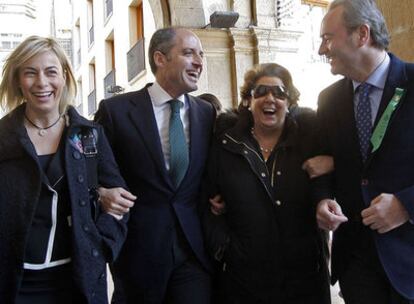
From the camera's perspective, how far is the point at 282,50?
6.30 m

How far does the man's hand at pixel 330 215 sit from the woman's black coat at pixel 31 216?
0.85 meters

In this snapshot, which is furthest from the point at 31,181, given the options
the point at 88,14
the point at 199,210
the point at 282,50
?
the point at 88,14

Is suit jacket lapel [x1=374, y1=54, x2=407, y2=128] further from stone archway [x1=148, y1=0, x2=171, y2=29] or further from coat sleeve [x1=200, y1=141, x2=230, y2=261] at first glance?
stone archway [x1=148, y1=0, x2=171, y2=29]

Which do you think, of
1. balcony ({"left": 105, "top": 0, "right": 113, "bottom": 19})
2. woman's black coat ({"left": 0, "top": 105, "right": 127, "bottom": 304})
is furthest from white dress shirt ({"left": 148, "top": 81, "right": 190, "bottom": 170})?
balcony ({"left": 105, "top": 0, "right": 113, "bottom": 19})

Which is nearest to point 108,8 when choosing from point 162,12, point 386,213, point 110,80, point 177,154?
point 110,80

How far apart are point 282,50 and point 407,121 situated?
4.75 meters

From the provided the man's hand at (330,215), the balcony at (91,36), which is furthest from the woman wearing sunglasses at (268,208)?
the balcony at (91,36)

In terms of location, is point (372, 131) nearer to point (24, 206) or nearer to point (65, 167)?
point (65, 167)

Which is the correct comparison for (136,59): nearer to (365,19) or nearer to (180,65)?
(180,65)

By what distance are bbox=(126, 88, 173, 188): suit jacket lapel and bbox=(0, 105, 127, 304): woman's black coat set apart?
441 mm

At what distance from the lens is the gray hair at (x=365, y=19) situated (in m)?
1.88

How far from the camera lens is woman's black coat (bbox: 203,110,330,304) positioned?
219 centimetres

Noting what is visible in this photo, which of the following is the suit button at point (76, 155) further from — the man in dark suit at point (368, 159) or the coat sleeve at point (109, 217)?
the man in dark suit at point (368, 159)

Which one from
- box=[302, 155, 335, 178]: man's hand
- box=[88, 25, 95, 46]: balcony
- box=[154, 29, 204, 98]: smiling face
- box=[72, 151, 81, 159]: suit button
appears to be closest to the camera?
box=[72, 151, 81, 159]: suit button
